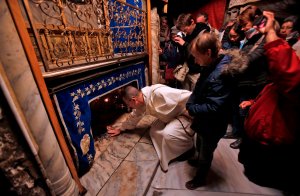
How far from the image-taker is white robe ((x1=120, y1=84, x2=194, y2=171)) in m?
2.23

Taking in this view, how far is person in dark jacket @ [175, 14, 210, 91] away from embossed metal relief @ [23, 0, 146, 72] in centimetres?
101

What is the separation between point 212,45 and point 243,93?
1.60 metres

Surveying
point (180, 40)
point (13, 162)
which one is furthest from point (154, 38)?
point (13, 162)

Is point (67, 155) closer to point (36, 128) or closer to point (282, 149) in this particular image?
point (36, 128)

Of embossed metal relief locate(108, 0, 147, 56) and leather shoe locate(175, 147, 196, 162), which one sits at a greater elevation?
embossed metal relief locate(108, 0, 147, 56)

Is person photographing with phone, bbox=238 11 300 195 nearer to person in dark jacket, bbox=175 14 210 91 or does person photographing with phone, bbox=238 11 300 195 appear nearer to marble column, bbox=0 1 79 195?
person in dark jacket, bbox=175 14 210 91

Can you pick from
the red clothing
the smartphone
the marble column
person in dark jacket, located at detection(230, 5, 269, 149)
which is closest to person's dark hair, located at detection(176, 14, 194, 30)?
person in dark jacket, located at detection(230, 5, 269, 149)

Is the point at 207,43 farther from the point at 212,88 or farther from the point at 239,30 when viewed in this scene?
the point at 239,30

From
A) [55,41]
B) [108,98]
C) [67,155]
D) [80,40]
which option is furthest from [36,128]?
[108,98]

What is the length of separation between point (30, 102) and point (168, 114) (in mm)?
1703

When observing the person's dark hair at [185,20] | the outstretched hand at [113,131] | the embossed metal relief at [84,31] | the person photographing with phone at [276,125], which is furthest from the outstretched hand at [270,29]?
the outstretched hand at [113,131]

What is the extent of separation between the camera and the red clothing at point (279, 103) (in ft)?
4.24

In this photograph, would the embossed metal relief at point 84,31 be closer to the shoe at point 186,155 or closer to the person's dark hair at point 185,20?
the person's dark hair at point 185,20

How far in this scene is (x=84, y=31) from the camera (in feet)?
7.43
